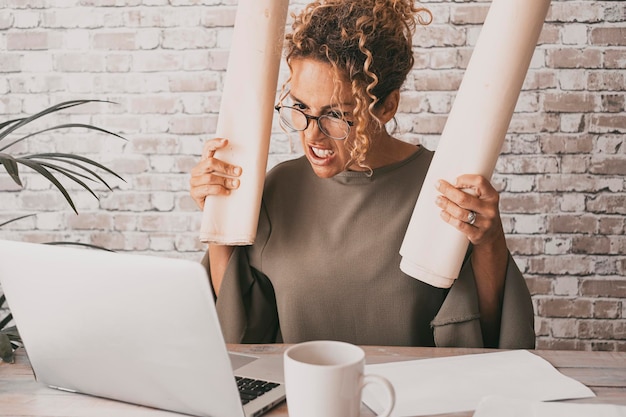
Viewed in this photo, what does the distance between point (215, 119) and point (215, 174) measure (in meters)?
1.10

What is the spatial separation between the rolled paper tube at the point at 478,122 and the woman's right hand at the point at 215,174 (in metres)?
0.36

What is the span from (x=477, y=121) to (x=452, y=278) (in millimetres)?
274

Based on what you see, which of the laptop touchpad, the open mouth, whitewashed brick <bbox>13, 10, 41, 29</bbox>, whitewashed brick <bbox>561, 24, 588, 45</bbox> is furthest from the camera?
whitewashed brick <bbox>13, 10, 41, 29</bbox>

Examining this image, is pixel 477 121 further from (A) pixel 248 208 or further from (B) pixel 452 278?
(A) pixel 248 208

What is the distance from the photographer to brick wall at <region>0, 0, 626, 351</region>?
2139 mm

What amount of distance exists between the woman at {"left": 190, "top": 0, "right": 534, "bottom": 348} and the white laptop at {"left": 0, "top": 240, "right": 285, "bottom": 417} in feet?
1.45

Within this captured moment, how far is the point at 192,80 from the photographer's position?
2.29m

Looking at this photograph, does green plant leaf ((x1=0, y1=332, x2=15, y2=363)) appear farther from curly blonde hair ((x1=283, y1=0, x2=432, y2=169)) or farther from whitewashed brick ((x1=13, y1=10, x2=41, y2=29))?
whitewashed brick ((x1=13, y1=10, x2=41, y2=29))

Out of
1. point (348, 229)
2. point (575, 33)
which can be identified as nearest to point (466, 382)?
point (348, 229)

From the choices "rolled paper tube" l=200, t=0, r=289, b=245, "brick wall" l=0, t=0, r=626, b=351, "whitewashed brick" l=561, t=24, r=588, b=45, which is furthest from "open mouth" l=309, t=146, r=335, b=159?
"whitewashed brick" l=561, t=24, r=588, b=45

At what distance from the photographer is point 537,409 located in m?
0.82

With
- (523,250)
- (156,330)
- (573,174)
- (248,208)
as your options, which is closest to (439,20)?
(573,174)

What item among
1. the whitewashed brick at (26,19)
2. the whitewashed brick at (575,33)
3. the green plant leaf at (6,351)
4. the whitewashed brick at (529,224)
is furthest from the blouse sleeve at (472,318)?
the whitewashed brick at (26,19)

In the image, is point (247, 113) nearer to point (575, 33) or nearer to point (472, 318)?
point (472, 318)
